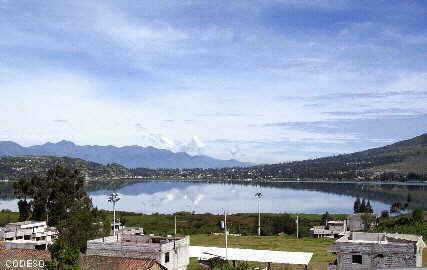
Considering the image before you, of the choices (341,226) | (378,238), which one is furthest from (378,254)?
(341,226)

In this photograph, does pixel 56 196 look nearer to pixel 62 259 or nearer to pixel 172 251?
pixel 172 251

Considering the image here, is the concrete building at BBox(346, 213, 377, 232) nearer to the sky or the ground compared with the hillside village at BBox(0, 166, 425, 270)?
nearer to the ground

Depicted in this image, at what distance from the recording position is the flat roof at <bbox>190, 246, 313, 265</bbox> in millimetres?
39562

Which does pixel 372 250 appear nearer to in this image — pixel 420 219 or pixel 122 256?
pixel 122 256

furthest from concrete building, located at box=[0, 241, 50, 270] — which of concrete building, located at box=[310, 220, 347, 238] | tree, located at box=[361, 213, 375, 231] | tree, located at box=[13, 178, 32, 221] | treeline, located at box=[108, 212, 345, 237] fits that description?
tree, located at box=[361, 213, 375, 231]

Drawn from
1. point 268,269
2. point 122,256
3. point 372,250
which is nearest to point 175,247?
point 122,256

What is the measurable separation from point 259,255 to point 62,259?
53.2ft

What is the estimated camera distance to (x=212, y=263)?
43438 millimetres

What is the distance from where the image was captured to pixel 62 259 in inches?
1182

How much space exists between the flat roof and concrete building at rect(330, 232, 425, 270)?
3.45 metres

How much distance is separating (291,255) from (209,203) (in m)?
137

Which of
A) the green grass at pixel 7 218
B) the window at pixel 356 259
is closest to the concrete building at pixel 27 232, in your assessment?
the green grass at pixel 7 218

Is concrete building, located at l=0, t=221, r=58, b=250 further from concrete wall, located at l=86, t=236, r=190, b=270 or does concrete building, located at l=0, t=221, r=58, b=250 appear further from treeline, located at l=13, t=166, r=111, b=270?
concrete wall, located at l=86, t=236, r=190, b=270

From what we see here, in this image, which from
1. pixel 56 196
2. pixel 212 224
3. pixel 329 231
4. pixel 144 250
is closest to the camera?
pixel 144 250
